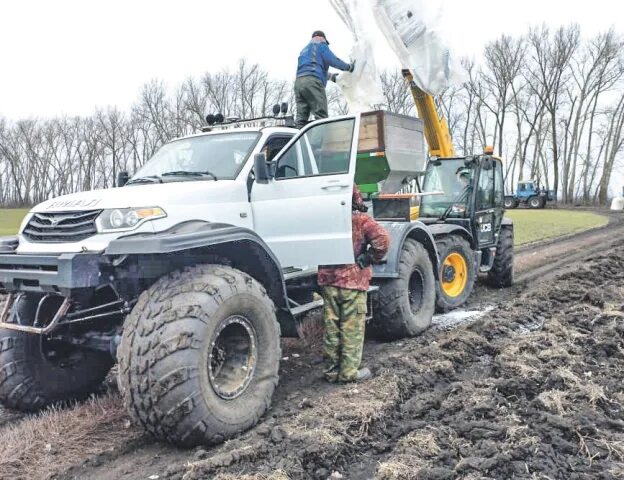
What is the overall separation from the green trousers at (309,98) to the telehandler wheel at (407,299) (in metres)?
1.96

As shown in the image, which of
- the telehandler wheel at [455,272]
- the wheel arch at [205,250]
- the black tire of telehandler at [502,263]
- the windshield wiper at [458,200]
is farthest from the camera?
the black tire of telehandler at [502,263]

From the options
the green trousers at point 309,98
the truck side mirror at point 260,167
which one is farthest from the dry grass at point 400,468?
the green trousers at point 309,98

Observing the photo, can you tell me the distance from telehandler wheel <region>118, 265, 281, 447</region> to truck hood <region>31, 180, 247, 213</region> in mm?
631

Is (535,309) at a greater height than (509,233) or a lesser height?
lesser

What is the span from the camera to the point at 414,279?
7.41 m

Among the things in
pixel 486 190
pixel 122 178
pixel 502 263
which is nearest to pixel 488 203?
pixel 486 190

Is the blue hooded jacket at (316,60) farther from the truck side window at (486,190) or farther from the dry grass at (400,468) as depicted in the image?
the dry grass at (400,468)

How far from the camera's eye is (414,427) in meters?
4.09

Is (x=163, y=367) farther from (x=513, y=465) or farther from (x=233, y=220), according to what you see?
(x=513, y=465)

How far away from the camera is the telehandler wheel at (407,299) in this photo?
673 centimetres

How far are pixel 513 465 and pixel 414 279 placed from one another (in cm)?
410

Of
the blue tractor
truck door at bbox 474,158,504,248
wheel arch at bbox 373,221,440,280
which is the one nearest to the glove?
wheel arch at bbox 373,221,440,280

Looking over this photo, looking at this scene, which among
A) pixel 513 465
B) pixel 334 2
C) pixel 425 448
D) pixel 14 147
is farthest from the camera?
pixel 14 147

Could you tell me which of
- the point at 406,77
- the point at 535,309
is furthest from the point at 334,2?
the point at 535,309
